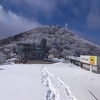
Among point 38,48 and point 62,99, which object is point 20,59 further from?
point 62,99

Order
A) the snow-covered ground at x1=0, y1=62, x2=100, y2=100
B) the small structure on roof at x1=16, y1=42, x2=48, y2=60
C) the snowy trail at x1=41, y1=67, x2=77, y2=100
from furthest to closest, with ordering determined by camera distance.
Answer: the small structure on roof at x1=16, y1=42, x2=48, y2=60
the snow-covered ground at x1=0, y1=62, x2=100, y2=100
the snowy trail at x1=41, y1=67, x2=77, y2=100

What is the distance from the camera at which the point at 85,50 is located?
8819 centimetres

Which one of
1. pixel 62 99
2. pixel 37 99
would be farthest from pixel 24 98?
pixel 62 99

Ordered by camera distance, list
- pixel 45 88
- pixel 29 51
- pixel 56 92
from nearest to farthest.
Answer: pixel 56 92
pixel 45 88
pixel 29 51

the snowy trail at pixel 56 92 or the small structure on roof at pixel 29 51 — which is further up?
the small structure on roof at pixel 29 51

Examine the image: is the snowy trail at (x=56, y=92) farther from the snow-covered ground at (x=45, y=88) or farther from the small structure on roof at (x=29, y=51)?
the small structure on roof at (x=29, y=51)

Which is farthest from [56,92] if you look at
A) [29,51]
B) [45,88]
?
[29,51]

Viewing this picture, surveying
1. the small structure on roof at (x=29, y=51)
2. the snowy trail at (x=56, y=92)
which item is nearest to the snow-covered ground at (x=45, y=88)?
the snowy trail at (x=56, y=92)

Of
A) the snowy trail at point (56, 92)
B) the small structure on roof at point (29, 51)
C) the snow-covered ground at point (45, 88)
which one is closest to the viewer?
the snowy trail at point (56, 92)

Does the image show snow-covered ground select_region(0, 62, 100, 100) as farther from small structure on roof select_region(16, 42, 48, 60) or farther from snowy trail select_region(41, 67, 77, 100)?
small structure on roof select_region(16, 42, 48, 60)

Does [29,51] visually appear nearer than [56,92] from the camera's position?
No

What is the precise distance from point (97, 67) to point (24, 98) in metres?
24.4

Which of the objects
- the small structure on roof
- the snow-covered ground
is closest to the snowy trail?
the snow-covered ground

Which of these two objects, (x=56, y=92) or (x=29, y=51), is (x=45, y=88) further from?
(x=29, y=51)
